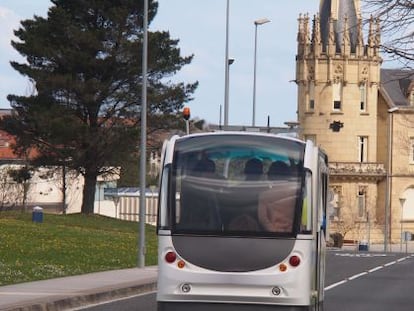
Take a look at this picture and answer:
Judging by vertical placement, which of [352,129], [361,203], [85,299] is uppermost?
[352,129]

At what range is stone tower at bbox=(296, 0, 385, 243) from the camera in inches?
3944

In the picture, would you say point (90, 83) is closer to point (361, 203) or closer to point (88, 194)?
point (88, 194)

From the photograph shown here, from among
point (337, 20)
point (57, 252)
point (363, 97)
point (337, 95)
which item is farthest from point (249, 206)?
point (363, 97)

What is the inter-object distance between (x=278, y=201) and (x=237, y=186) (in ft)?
1.94

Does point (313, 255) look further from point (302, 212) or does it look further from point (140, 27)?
point (140, 27)

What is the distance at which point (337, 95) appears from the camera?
10169cm

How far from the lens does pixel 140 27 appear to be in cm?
5966

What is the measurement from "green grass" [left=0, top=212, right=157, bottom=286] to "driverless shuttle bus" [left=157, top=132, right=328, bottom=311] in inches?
370

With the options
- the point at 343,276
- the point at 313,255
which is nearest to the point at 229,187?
the point at 313,255

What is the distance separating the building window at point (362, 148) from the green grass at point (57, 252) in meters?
53.2

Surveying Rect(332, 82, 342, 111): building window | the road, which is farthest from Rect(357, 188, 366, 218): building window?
the road

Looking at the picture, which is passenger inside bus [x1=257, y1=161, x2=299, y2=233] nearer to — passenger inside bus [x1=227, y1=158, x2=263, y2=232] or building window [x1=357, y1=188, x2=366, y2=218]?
passenger inside bus [x1=227, y1=158, x2=263, y2=232]

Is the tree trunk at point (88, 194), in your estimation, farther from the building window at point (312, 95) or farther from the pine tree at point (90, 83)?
the building window at point (312, 95)

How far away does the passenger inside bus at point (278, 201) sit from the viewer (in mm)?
15438
